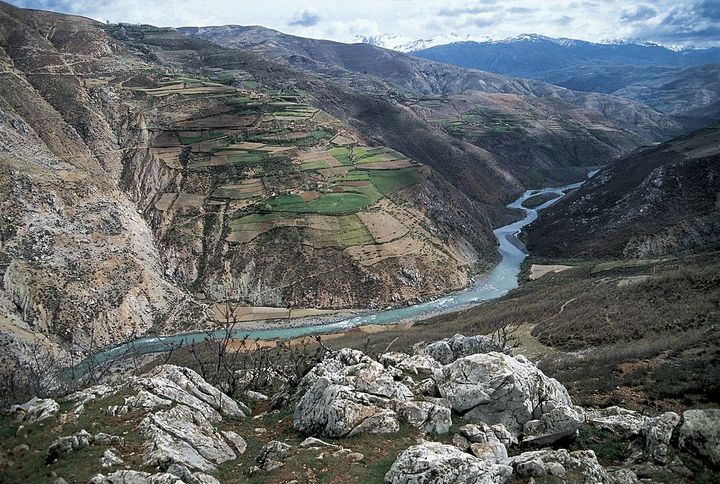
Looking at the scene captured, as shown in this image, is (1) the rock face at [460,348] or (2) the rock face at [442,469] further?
(1) the rock face at [460,348]

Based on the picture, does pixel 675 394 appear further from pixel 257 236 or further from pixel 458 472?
pixel 257 236

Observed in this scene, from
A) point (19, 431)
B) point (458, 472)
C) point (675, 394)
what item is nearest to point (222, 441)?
point (19, 431)

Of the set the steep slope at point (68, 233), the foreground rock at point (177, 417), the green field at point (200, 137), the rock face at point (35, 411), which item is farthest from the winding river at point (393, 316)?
the green field at point (200, 137)

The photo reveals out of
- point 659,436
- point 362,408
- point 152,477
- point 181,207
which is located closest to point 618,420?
point 659,436

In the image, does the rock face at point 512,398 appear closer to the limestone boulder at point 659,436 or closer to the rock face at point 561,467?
the limestone boulder at point 659,436

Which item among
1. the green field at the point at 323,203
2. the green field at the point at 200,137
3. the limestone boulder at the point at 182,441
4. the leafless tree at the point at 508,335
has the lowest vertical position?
the leafless tree at the point at 508,335
